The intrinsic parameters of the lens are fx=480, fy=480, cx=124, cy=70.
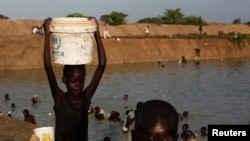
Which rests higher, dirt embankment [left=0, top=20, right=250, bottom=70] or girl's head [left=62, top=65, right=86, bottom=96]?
girl's head [left=62, top=65, right=86, bottom=96]

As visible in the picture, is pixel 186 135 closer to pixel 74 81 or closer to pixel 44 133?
pixel 44 133

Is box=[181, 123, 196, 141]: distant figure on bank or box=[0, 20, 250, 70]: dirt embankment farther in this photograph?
box=[0, 20, 250, 70]: dirt embankment

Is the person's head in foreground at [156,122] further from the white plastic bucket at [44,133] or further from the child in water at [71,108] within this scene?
the white plastic bucket at [44,133]

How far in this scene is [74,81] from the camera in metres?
4.51

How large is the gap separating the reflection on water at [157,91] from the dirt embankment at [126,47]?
2.64 meters

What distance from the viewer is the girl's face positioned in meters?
4.51

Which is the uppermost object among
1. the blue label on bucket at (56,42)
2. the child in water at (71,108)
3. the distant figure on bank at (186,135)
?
the blue label on bucket at (56,42)

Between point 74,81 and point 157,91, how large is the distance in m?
20.7

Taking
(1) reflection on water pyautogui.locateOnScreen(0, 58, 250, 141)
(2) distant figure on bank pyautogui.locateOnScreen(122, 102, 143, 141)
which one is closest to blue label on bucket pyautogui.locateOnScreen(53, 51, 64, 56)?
(2) distant figure on bank pyautogui.locateOnScreen(122, 102, 143, 141)

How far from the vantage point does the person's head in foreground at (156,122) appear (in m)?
2.74

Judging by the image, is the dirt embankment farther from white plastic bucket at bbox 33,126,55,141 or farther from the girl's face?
the girl's face

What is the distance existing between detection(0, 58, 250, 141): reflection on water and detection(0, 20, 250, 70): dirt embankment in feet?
8.67

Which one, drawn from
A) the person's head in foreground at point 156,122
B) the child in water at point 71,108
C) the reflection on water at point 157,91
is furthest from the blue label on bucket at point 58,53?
the reflection on water at point 157,91

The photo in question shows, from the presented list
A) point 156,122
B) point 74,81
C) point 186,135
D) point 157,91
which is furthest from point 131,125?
point 157,91
